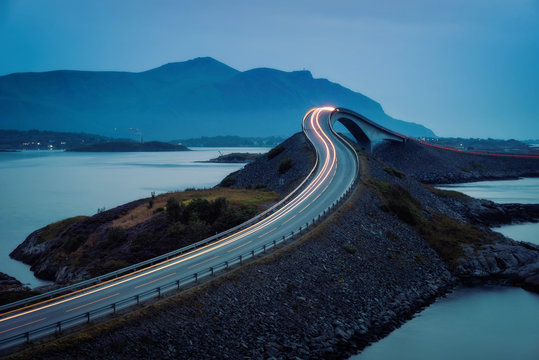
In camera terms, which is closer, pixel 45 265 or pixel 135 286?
pixel 135 286

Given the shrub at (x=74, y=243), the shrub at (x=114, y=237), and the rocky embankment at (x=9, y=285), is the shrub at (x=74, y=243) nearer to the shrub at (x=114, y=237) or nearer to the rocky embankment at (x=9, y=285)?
the shrub at (x=114, y=237)

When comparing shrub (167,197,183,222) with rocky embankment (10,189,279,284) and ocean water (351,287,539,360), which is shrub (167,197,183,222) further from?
ocean water (351,287,539,360)

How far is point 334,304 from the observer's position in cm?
3112

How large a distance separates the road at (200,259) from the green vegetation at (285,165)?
5.87 m

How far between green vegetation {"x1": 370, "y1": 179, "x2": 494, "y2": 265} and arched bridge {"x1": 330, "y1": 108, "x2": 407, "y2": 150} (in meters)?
56.5

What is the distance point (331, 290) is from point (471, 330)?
10.2 meters

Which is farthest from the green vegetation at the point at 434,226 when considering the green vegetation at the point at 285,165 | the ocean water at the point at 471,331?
the green vegetation at the point at 285,165

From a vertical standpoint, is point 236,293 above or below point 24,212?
above

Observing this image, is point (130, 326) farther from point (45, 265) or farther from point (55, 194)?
point (55, 194)

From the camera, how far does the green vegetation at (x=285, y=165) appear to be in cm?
7431

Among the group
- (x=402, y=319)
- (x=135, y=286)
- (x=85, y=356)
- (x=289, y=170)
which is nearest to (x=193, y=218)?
(x=135, y=286)

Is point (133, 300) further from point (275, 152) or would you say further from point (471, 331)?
point (275, 152)

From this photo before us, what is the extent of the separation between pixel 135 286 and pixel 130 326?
17.9 ft

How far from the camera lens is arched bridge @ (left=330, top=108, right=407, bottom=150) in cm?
11815
